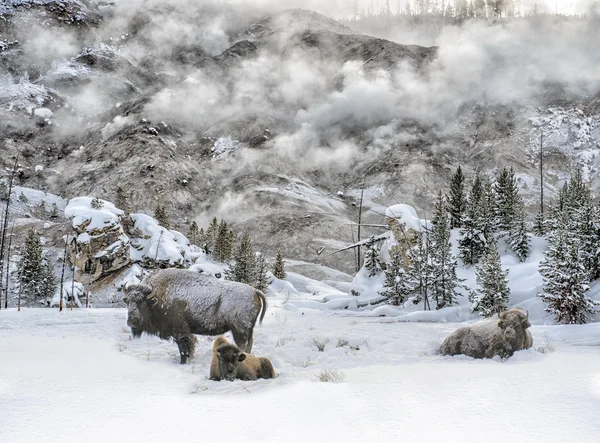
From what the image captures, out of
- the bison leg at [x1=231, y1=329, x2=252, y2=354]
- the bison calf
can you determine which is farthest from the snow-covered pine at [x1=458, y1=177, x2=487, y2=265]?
the bison calf

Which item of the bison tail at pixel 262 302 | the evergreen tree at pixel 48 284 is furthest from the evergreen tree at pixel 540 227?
the evergreen tree at pixel 48 284

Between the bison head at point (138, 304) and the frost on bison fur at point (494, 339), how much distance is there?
22.8 feet

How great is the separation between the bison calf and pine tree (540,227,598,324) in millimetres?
16154

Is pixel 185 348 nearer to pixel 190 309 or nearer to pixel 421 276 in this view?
pixel 190 309

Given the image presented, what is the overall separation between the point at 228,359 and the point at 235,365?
0.51 ft

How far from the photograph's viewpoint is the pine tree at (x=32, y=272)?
150ft

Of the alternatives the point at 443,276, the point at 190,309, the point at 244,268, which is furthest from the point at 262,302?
the point at 244,268

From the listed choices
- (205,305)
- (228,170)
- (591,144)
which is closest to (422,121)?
(591,144)

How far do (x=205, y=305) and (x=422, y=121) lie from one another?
7775 inches

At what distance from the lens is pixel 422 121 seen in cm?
18912

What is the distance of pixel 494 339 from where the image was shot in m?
8.86

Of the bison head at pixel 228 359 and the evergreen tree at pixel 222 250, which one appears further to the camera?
the evergreen tree at pixel 222 250

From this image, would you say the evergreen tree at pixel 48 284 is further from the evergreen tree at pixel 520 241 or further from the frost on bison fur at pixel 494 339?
the frost on bison fur at pixel 494 339

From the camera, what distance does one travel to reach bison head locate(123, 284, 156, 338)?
26.4ft
